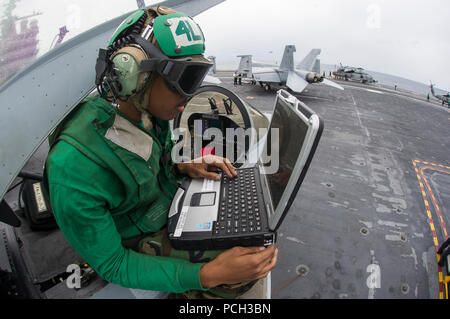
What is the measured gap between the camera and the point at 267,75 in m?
13.1

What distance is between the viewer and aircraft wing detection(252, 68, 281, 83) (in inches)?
502

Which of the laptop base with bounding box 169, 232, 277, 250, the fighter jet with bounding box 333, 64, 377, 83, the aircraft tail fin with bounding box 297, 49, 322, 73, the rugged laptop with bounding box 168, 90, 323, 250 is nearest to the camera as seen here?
the rugged laptop with bounding box 168, 90, 323, 250

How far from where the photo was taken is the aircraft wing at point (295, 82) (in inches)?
474

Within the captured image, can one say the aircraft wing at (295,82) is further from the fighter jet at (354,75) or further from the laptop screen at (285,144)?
the laptop screen at (285,144)

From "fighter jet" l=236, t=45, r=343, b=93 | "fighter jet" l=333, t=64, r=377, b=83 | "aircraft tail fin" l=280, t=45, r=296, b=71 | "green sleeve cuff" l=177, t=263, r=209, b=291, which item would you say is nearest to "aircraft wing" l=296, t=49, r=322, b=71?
"fighter jet" l=236, t=45, r=343, b=93

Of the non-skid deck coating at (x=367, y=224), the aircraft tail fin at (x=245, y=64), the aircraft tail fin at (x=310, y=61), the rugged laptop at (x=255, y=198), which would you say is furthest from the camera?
the aircraft tail fin at (x=245, y=64)

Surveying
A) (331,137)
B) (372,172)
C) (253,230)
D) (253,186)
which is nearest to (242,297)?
(253,230)

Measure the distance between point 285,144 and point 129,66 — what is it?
748 mm

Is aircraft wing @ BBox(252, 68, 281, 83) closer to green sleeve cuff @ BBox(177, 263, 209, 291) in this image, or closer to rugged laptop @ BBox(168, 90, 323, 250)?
rugged laptop @ BBox(168, 90, 323, 250)

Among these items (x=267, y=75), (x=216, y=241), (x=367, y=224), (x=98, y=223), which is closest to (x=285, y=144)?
(x=216, y=241)

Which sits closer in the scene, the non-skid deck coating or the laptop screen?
the laptop screen

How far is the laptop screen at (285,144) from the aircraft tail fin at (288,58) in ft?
44.0

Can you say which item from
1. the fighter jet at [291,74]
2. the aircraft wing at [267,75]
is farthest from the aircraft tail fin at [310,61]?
the aircraft wing at [267,75]

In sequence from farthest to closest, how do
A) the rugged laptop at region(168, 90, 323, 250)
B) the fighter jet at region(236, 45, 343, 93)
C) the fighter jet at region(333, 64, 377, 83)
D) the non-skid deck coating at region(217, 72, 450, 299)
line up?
the fighter jet at region(333, 64, 377, 83)
the fighter jet at region(236, 45, 343, 93)
the non-skid deck coating at region(217, 72, 450, 299)
the rugged laptop at region(168, 90, 323, 250)
